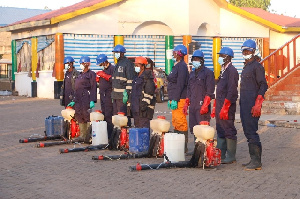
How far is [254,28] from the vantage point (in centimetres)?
4100

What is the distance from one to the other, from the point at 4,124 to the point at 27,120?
1.57m

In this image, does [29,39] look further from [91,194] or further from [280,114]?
[91,194]

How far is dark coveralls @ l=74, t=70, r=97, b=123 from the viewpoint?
51.8 feet

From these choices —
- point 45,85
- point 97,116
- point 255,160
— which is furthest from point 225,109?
point 45,85

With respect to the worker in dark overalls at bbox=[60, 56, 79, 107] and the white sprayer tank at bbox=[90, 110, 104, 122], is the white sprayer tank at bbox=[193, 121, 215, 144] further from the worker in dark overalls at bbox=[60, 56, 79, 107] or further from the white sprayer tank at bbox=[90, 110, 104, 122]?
the worker in dark overalls at bbox=[60, 56, 79, 107]

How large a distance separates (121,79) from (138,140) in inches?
79.1

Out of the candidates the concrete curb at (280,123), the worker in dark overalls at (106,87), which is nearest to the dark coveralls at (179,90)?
the worker in dark overalls at (106,87)

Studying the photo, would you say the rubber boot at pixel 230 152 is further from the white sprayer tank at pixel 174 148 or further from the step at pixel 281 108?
the step at pixel 281 108

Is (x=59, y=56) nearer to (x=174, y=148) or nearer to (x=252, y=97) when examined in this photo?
(x=174, y=148)

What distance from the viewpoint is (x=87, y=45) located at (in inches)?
1405

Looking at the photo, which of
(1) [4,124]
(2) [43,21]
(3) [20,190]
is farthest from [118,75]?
(2) [43,21]

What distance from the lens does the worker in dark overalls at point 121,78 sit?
14820 mm

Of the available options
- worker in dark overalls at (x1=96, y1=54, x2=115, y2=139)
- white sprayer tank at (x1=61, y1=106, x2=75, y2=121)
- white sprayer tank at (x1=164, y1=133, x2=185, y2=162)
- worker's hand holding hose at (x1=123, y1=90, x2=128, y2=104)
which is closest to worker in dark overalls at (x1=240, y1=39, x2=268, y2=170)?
white sprayer tank at (x1=164, y1=133, x2=185, y2=162)

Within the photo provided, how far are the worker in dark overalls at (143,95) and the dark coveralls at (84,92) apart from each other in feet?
6.11
